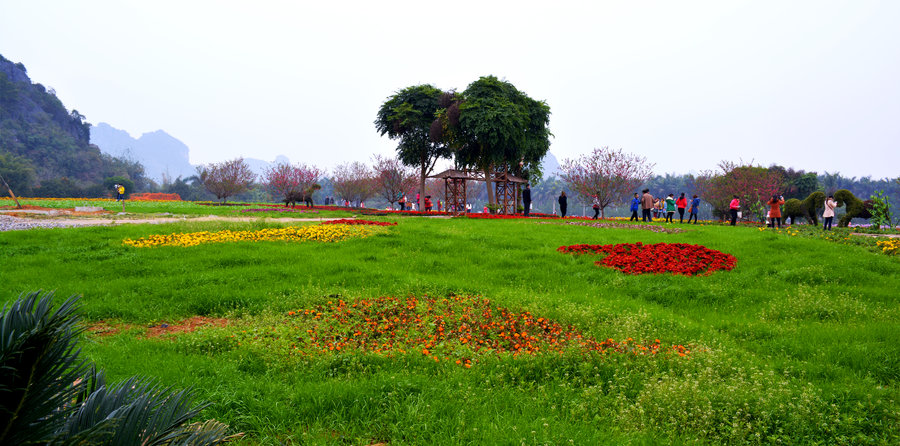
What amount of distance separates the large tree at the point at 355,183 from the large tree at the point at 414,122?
15506 millimetres

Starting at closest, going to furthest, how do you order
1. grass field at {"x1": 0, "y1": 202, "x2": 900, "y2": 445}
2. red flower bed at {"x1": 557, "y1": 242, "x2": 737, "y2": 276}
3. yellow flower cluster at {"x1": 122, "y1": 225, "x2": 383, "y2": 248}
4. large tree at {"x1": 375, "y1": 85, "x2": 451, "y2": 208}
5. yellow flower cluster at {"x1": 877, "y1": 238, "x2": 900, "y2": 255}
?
1. grass field at {"x1": 0, "y1": 202, "x2": 900, "y2": 445}
2. red flower bed at {"x1": 557, "y1": 242, "x2": 737, "y2": 276}
3. yellow flower cluster at {"x1": 877, "y1": 238, "x2": 900, "y2": 255}
4. yellow flower cluster at {"x1": 122, "y1": 225, "x2": 383, "y2": 248}
5. large tree at {"x1": 375, "y1": 85, "x2": 451, "y2": 208}

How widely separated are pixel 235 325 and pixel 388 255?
16.4 ft

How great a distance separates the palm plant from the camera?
3.21ft

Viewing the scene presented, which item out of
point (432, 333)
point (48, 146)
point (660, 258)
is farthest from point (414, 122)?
point (48, 146)

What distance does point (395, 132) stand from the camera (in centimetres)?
3700

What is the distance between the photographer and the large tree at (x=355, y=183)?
52.6m

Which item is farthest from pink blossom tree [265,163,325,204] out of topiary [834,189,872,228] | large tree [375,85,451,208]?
topiary [834,189,872,228]

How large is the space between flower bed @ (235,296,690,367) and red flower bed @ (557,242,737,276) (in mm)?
4468

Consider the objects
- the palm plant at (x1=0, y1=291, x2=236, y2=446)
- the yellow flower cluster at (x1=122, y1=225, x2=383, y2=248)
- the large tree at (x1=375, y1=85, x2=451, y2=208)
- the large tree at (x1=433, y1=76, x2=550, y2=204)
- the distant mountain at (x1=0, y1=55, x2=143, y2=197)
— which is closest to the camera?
the palm plant at (x1=0, y1=291, x2=236, y2=446)

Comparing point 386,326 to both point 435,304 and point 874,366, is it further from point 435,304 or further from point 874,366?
point 874,366

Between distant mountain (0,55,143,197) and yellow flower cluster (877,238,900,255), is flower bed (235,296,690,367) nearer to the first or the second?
yellow flower cluster (877,238,900,255)

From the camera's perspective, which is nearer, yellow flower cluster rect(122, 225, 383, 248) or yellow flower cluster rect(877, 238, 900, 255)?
yellow flower cluster rect(877, 238, 900, 255)

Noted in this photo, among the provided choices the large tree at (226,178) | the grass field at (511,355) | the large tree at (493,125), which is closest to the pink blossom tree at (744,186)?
the large tree at (493,125)

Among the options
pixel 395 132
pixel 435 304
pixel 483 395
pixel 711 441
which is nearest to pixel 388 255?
pixel 435 304
